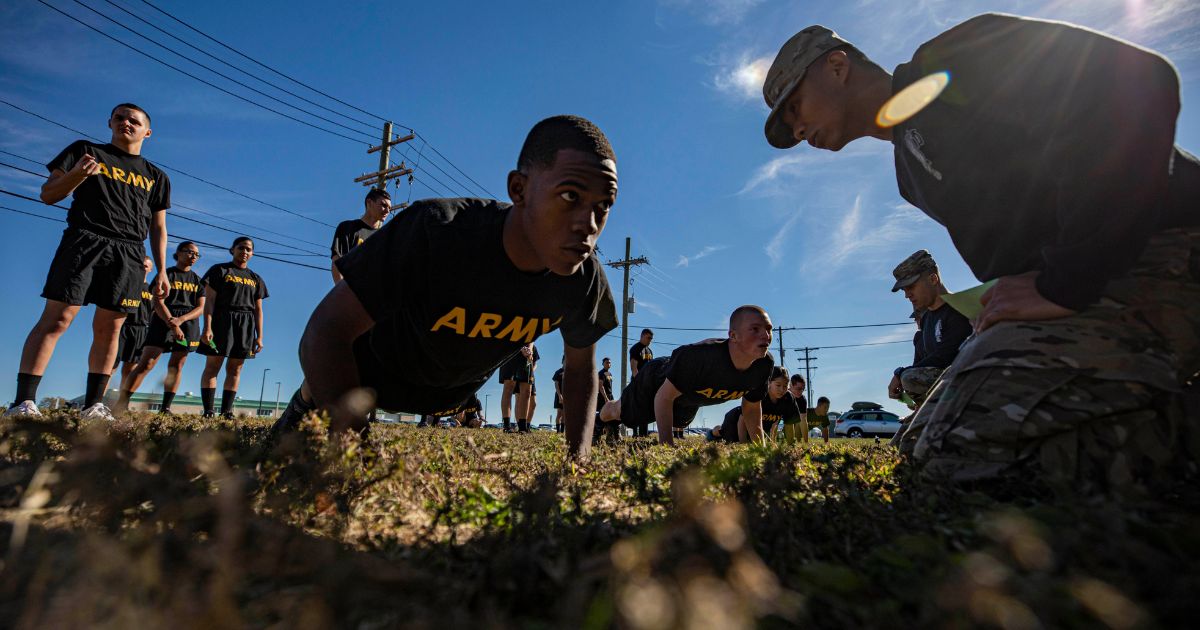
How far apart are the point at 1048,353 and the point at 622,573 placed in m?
2.11

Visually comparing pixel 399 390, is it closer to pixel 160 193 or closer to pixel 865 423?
pixel 160 193

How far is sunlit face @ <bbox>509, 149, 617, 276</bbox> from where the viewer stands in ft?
10.1

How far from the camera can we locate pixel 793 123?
11.3 feet

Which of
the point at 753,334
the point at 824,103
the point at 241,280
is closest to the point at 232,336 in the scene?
the point at 241,280

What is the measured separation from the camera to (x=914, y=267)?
7.34 meters

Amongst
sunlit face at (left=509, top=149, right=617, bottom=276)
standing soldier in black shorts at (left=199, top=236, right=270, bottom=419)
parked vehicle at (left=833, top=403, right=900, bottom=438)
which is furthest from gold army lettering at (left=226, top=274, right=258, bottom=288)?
parked vehicle at (left=833, top=403, right=900, bottom=438)

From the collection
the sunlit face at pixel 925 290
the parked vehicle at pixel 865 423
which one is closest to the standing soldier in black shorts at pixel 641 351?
the sunlit face at pixel 925 290

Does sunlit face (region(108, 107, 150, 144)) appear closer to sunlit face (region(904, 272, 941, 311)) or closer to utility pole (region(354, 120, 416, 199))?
sunlit face (region(904, 272, 941, 311))

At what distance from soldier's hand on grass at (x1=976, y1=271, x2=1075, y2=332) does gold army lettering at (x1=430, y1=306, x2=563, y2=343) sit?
2.52 m

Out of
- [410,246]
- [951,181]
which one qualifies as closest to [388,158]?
[410,246]

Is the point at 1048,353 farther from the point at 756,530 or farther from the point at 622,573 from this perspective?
the point at 622,573

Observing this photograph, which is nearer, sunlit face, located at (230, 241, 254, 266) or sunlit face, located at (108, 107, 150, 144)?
sunlit face, located at (108, 107, 150, 144)

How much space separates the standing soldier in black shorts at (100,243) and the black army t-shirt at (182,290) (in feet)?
12.1

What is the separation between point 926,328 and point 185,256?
11250 millimetres
